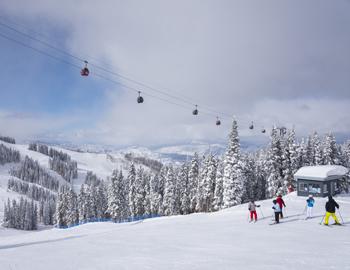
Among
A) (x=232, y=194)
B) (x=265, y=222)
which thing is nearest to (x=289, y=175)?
(x=232, y=194)

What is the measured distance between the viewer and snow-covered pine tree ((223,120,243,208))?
44094 millimetres

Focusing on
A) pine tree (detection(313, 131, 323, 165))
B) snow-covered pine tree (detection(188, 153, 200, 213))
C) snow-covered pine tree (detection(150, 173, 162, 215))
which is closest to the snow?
pine tree (detection(313, 131, 323, 165))

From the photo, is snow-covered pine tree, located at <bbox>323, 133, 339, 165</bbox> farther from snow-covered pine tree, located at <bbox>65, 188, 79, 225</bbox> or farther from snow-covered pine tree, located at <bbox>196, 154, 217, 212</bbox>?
snow-covered pine tree, located at <bbox>65, 188, 79, 225</bbox>

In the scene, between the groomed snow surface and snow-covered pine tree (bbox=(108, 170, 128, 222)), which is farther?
snow-covered pine tree (bbox=(108, 170, 128, 222))

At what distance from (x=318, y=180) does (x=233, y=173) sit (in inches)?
496

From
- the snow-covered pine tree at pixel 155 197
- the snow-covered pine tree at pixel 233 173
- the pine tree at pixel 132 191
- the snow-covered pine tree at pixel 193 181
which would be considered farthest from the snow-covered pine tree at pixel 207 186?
the pine tree at pixel 132 191

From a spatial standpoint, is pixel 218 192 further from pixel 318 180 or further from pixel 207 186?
pixel 318 180

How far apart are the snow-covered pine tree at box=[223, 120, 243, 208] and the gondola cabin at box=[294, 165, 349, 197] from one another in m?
9.07

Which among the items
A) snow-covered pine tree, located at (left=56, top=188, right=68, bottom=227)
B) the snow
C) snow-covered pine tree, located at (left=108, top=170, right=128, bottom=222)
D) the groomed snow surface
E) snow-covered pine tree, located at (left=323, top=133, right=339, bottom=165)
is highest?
snow-covered pine tree, located at (left=323, top=133, right=339, bottom=165)

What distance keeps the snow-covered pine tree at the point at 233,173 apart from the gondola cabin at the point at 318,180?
9071 millimetres

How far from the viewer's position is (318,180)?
129 ft

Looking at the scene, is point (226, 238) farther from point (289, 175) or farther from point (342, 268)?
point (289, 175)

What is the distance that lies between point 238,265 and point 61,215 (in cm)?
9693

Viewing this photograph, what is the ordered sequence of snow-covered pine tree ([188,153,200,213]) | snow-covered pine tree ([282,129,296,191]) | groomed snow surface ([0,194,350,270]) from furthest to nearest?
1. snow-covered pine tree ([188,153,200,213])
2. snow-covered pine tree ([282,129,296,191])
3. groomed snow surface ([0,194,350,270])
